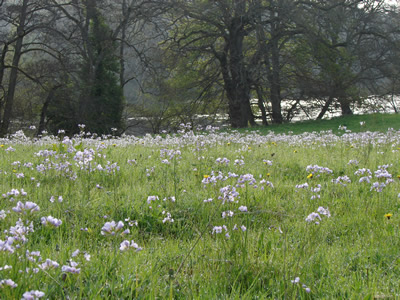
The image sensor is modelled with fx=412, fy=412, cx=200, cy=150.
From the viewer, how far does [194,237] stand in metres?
3.43

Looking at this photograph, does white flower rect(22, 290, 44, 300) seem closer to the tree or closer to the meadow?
the meadow

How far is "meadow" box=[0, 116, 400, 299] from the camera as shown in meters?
2.20

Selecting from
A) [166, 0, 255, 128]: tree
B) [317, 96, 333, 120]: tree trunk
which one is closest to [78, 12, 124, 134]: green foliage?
[166, 0, 255, 128]: tree

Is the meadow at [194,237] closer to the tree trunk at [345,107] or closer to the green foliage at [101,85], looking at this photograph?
the green foliage at [101,85]

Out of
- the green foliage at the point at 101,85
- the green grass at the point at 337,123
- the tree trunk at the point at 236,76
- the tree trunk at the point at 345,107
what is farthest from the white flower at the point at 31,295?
the tree trunk at the point at 345,107

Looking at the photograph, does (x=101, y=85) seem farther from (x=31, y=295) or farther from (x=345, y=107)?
(x=31, y=295)

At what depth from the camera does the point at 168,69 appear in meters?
23.9

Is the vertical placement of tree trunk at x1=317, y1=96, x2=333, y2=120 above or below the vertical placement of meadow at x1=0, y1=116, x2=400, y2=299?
above

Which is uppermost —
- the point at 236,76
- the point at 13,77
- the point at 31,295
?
the point at 236,76

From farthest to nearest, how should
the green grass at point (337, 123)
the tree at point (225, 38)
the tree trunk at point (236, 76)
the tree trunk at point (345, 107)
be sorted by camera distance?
the tree trunk at point (345, 107), the tree trunk at point (236, 76), the tree at point (225, 38), the green grass at point (337, 123)

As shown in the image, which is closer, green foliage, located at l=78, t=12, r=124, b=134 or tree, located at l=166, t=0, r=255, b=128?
tree, located at l=166, t=0, r=255, b=128

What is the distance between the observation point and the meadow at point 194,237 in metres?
2.20

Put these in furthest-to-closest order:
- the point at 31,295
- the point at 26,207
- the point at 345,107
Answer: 1. the point at 345,107
2. the point at 26,207
3. the point at 31,295

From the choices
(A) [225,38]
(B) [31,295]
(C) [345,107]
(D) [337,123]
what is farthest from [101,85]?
(B) [31,295]
